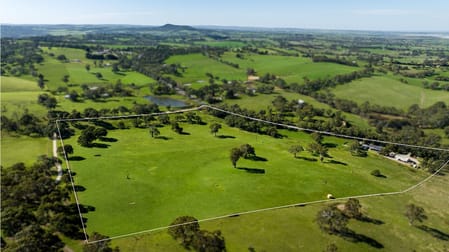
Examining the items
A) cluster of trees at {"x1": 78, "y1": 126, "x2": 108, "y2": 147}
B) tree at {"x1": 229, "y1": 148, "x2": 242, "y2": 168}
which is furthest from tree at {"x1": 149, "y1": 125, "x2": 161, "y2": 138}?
tree at {"x1": 229, "y1": 148, "x2": 242, "y2": 168}

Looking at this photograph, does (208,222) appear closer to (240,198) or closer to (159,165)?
(240,198)

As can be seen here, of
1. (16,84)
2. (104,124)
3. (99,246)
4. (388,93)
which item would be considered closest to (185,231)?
(99,246)

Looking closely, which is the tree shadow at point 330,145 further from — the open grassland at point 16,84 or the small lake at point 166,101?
the open grassland at point 16,84

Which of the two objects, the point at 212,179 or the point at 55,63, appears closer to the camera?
the point at 212,179

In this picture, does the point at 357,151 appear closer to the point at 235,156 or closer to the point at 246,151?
the point at 246,151

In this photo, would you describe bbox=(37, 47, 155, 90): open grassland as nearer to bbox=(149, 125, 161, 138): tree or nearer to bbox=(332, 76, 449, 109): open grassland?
bbox=(149, 125, 161, 138): tree

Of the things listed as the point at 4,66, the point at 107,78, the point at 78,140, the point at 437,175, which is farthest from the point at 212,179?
the point at 4,66
